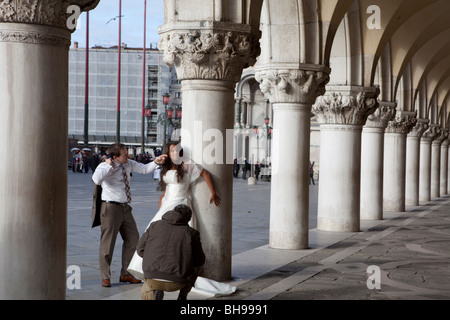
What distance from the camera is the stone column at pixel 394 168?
19.8 metres

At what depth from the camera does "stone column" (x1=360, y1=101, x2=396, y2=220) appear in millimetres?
16703

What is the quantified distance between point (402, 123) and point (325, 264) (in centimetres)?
1168

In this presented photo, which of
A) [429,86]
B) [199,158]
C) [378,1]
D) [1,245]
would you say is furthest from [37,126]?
[429,86]

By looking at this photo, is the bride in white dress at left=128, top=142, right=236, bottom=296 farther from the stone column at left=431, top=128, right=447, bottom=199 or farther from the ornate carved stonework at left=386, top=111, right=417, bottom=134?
the stone column at left=431, top=128, right=447, bottom=199

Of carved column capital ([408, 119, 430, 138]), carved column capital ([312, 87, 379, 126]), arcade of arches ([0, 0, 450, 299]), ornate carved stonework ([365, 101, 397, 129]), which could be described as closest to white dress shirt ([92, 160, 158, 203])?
arcade of arches ([0, 0, 450, 299])

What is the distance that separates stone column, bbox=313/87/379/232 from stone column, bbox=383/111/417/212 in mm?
6098

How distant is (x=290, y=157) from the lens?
430 inches

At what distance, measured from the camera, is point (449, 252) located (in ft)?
36.6

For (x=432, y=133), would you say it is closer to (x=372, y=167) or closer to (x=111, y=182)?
(x=372, y=167)

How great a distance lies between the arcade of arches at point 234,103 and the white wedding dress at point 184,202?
18cm

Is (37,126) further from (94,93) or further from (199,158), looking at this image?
(94,93)

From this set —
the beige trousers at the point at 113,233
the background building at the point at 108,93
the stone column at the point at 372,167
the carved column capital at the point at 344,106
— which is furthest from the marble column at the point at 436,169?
the background building at the point at 108,93

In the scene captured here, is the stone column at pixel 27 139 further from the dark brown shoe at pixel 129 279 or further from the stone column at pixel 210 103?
the stone column at pixel 210 103

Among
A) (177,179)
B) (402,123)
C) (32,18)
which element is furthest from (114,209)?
(402,123)
